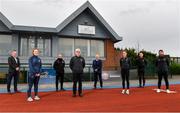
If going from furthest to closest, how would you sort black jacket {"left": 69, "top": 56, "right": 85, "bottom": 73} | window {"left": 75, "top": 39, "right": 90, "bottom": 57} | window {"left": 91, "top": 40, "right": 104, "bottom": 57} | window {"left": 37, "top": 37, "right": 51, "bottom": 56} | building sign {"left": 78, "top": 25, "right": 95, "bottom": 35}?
window {"left": 91, "top": 40, "right": 104, "bottom": 57}, window {"left": 75, "top": 39, "right": 90, "bottom": 57}, building sign {"left": 78, "top": 25, "right": 95, "bottom": 35}, window {"left": 37, "top": 37, "right": 51, "bottom": 56}, black jacket {"left": 69, "top": 56, "right": 85, "bottom": 73}

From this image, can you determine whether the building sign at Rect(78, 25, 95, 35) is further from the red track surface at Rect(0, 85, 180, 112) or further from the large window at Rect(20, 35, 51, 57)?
the red track surface at Rect(0, 85, 180, 112)

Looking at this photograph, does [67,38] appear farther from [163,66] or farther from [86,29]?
[163,66]

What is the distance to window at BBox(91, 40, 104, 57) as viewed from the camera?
23.7 m

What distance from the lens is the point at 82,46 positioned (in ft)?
76.6

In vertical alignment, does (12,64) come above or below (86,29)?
below

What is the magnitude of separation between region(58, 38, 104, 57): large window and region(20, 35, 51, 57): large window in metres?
1.03

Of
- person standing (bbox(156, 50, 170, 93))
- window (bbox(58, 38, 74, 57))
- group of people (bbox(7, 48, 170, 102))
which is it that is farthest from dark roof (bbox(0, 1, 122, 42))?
person standing (bbox(156, 50, 170, 93))

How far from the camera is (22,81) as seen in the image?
59.1ft

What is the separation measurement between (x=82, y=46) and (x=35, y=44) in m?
4.00

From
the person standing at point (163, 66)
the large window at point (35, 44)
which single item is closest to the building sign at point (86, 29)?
the large window at point (35, 44)

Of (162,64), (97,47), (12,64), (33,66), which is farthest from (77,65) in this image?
(97,47)

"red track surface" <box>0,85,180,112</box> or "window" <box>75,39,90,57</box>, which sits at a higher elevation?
"window" <box>75,39,90,57</box>

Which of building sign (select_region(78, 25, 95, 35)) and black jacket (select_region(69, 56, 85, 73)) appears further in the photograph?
building sign (select_region(78, 25, 95, 35))

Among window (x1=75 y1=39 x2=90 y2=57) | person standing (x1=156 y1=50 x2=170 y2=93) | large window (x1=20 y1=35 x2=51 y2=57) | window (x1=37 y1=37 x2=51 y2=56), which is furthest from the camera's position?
window (x1=75 y1=39 x2=90 y2=57)
